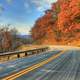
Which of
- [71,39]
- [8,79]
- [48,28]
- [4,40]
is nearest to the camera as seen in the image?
[8,79]

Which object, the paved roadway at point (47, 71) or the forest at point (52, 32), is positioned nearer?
the paved roadway at point (47, 71)

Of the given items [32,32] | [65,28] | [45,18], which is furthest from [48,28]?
[65,28]

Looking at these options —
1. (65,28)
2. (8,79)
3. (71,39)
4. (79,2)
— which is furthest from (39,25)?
(8,79)

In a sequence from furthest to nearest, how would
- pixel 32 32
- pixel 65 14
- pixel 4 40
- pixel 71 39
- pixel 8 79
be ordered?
pixel 32 32, pixel 71 39, pixel 4 40, pixel 65 14, pixel 8 79

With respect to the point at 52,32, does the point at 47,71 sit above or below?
below

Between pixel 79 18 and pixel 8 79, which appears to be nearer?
pixel 8 79

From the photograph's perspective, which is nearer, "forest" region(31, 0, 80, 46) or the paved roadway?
the paved roadway

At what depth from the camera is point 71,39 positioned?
4122 inches

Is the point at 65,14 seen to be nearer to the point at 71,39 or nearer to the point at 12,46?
the point at 12,46

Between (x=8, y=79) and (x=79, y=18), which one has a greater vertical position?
(x=79, y=18)

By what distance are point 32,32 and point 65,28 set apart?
59783 mm

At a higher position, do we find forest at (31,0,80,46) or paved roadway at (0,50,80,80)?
forest at (31,0,80,46)

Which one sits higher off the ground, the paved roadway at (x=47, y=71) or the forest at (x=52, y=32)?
the forest at (x=52, y=32)

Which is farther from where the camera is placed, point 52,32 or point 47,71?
point 52,32
